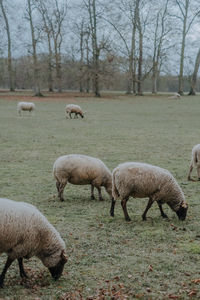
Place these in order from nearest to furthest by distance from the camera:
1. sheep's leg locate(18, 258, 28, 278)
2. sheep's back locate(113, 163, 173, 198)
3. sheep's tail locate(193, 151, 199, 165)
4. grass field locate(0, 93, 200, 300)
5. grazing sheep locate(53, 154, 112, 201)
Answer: grass field locate(0, 93, 200, 300)
sheep's leg locate(18, 258, 28, 278)
sheep's back locate(113, 163, 173, 198)
grazing sheep locate(53, 154, 112, 201)
sheep's tail locate(193, 151, 199, 165)

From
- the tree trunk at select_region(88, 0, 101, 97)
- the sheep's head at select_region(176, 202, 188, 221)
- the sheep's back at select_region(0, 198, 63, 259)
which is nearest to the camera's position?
the sheep's back at select_region(0, 198, 63, 259)

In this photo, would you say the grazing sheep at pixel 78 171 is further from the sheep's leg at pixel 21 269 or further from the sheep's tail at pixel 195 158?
the sheep's leg at pixel 21 269

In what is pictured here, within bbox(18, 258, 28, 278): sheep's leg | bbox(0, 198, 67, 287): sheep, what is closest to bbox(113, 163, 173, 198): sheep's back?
bbox(0, 198, 67, 287): sheep

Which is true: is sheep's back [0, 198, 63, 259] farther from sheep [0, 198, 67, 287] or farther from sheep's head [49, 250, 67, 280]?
sheep's head [49, 250, 67, 280]

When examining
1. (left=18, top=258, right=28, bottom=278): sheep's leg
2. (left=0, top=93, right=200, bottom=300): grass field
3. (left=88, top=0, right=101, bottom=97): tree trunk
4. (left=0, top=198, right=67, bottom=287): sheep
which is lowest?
(left=0, top=93, right=200, bottom=300): grass field

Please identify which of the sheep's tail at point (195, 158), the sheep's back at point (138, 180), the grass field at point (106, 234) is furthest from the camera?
the sheep's tail at point (195, 158)

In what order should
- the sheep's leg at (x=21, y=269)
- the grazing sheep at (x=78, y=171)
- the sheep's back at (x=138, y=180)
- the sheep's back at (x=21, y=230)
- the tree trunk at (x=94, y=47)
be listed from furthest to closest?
the tree trunk at (x=94, y=47) < the grazing sheep at (x=78, y=171) < the sheep's back at (x=138, y=180) < the sheep's leg at (x=21, y=269) < the sheep's back at (x=21, y=230)

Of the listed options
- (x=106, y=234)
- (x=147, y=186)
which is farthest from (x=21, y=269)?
(x=147, y=186)

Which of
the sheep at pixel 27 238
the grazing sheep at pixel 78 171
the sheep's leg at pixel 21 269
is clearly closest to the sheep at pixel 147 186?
the grazing sheep at pixel 78 171

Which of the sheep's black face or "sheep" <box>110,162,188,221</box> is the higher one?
"sheep" <box>110,162,188,221</box>

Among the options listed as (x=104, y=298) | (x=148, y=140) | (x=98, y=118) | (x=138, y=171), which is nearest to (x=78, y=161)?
(x=138, y=171)

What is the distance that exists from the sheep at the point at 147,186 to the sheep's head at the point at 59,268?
2.50 metres

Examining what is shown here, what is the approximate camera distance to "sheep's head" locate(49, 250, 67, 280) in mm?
4766

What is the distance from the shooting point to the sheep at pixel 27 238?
444cm
